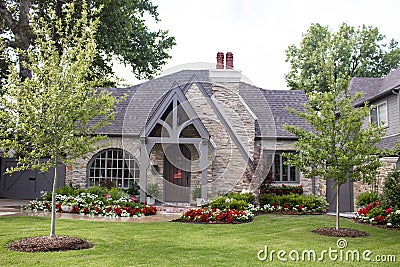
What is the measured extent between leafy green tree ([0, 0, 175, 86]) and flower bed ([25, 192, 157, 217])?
15.0 ft

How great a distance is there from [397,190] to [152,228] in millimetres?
6981

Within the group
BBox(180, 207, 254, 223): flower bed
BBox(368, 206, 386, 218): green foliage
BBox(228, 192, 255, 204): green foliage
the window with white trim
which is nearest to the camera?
BBox(180, 207, 254, 223): flower bed

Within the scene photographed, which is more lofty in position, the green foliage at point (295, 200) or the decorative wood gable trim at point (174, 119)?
the decorative wood gable trim at point (174, 119)

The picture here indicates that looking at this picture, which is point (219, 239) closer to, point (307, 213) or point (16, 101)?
point (16, 101)

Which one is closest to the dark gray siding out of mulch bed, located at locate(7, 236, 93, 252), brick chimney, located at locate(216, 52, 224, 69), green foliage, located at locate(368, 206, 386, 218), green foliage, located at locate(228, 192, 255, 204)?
green foliage, located at locate(368, 206, 386, 218)

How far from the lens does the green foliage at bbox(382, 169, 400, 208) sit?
38.6ft

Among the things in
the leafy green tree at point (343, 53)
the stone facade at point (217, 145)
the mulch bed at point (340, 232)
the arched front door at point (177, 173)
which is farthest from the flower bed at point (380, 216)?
the leafy green tree at point (343, 53)

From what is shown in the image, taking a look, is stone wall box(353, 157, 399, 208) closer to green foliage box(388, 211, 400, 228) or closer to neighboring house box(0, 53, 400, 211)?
neighboring house box(0, 53, 400, 211)

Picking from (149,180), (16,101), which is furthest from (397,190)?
(16,101)

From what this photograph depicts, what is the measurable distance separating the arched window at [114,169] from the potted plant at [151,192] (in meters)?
0.91

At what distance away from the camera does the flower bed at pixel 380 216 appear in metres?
11.2

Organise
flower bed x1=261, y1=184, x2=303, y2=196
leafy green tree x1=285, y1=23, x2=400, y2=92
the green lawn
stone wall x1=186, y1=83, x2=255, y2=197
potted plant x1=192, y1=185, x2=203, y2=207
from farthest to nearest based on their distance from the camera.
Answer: leafy green tree x1=285, y1=23, x2=400, y2=92 → flower bed x1=261, y1=184, x2=303, y2=196 → stone wall x1=186, y1=83, x2=255, y2=197 → potted plant x1=192, y1=185, x2=203, y2=207 → the green lawn

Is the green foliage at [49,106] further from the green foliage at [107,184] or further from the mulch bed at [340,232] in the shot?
the green foliage at [107,184]

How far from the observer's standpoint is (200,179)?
16.8 m
